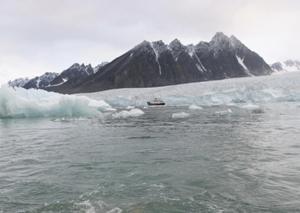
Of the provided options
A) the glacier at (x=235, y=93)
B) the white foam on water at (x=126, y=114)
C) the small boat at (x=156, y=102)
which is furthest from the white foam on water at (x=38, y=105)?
the small boat at (x=156, y=102)

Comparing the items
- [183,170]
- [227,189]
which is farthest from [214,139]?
[227,189]

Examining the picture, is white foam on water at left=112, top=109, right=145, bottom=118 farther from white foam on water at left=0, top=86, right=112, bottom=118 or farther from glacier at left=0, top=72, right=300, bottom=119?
white foam on water at left=0, top=86, right=112, bottom=118

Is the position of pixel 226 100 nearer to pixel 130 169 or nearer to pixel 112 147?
pixel 112 147

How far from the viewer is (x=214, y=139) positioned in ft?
42.8

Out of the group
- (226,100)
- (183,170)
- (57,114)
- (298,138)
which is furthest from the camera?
(226,100)

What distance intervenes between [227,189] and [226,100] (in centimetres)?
4290

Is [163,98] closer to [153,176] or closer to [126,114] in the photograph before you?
[126,114]

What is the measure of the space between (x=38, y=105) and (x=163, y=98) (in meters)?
31.3

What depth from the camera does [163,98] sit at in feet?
184

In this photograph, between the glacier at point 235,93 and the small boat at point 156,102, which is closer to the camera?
the glacier at point 235,93

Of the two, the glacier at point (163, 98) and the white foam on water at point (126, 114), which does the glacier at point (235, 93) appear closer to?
the glacier at point (163, 98)

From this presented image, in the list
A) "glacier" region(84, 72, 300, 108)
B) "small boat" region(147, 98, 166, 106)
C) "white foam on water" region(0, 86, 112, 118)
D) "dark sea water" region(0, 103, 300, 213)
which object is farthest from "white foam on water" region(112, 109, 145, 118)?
"small boat" region(147, 98, 166, 106)

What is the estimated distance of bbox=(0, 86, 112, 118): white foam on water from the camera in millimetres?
25494

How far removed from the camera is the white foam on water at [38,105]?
2549 cm
